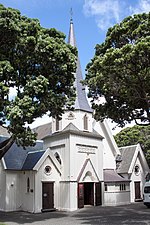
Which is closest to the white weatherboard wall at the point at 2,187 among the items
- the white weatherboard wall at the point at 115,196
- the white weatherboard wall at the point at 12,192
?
the white weatherboard wall at the point at 12,192

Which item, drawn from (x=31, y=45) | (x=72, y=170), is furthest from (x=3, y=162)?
(x=31, y=45)

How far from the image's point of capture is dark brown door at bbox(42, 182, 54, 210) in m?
25.6

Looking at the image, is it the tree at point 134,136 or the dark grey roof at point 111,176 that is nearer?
the dark grey roof at point 111,176

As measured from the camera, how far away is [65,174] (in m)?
26.7

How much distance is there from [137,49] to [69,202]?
1669 cm

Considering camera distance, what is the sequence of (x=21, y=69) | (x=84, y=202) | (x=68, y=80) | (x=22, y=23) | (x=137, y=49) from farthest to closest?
(x=84, y=202) < (x=68, y=80) < (x=21, y=69) < (x=22, y=23) < (x=137, y=49)

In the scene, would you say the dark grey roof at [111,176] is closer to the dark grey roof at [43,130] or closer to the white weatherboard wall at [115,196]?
the white weatherboard wall at [115,196]

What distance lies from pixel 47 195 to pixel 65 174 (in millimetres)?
2381

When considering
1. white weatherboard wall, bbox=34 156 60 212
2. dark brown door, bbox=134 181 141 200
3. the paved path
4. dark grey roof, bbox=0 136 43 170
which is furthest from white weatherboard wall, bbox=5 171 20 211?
dark brown door, bbox=134 181 141 200

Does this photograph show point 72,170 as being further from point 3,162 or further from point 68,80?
point 68,80

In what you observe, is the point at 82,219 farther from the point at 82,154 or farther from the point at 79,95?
the point at 79,95

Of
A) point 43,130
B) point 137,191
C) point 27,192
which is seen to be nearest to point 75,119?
point 27,192

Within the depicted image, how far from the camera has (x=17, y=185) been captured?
26.7 m

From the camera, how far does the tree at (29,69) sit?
54.2 feet
